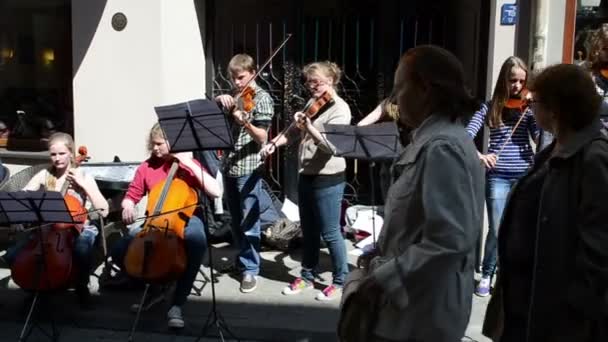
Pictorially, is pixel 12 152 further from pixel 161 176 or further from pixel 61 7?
pixel 161 176

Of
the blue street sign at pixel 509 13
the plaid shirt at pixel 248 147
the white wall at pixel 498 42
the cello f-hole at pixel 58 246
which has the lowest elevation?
the cello f-hole at pixel 58 246

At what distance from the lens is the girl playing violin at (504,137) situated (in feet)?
14.9

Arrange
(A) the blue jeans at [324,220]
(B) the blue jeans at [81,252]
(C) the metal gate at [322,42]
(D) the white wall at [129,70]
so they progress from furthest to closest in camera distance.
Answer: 1. (C) the metal gate at [322,42]
2. (D) the white wall at [129,70]
3. (A) the blue jeans at [324,220]
4. (B) the blue jeans at [81,252]

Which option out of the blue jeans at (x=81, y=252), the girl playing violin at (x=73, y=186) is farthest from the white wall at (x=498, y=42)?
the blue jeans at (x=81, y=252)

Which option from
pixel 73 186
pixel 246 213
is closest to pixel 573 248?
pixel 246 213

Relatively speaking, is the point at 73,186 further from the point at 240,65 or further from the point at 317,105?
the point at 317,105

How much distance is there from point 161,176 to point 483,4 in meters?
3.22

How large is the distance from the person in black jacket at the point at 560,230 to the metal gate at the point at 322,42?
4212 mm

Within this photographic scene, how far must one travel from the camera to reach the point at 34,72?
717cm

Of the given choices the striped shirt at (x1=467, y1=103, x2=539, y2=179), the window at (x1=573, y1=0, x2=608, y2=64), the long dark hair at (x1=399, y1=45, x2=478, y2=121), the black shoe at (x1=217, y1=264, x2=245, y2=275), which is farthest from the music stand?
the long dark hair at (x1=399, y1=45, x2=478, y2=121)

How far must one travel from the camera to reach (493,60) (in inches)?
214

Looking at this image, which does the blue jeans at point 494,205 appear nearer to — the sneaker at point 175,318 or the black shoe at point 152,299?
the sneaker at point 175,318

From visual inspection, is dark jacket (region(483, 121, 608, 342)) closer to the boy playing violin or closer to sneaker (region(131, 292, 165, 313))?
the boy playing violin

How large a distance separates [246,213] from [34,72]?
11.3ft
